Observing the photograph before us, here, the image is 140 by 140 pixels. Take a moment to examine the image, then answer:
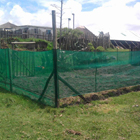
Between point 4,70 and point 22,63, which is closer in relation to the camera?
point 22,63

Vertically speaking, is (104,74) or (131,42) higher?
(131,42)

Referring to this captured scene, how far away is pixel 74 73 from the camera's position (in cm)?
542

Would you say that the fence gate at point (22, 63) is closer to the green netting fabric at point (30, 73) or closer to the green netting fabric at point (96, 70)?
the green netting fabric at point (30, 73)

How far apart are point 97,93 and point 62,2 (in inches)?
334

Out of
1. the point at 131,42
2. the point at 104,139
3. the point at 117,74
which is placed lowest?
the point at 104,139

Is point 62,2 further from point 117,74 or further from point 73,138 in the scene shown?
point 73,138

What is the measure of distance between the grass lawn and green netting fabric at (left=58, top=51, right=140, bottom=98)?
0.59 meters

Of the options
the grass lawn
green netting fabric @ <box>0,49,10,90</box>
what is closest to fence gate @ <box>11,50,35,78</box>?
green netting fabric @ <box>0,49,10,90</box>

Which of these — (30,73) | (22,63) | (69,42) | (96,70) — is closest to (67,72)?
(96,70)

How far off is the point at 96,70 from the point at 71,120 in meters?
2.23

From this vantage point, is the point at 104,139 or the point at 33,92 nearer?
the point at 104,139

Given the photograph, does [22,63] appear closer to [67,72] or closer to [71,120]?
[67,72]

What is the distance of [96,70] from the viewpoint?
5.95 m

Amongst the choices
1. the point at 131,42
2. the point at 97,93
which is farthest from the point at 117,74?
the point at 131,42
